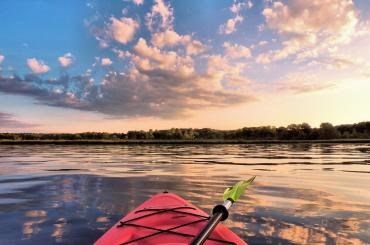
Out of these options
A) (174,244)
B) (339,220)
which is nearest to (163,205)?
(174,244)

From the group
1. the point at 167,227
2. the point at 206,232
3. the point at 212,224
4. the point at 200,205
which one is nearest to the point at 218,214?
the point at 212,224

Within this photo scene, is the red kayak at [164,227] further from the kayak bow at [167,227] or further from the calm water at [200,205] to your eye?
the calm water at [200,205]

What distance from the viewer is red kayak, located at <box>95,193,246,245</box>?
576 cm

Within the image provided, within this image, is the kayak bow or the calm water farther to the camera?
A: the calm water

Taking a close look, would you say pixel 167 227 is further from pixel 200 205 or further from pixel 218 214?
pixel 200 205

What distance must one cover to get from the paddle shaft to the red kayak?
13.0 inches

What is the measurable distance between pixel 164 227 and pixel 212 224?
145cm

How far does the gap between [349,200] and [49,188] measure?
11169 millimetres

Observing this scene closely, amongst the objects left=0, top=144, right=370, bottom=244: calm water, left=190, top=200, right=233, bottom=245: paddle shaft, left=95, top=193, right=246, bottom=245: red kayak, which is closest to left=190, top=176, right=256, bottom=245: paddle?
left=190, top=200, right=233, bottom=245: paddle shaft

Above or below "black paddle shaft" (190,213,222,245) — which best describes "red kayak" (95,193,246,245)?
below

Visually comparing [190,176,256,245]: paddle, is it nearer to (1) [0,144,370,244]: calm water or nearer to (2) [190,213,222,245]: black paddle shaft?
(2) [190,213,222,245]: black paddle shaft

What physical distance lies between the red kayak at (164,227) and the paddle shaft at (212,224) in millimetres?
329

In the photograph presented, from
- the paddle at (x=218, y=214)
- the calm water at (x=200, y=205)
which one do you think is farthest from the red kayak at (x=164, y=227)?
the calm water at (x=200, y=205)

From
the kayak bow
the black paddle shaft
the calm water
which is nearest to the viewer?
the black paddle shaft
